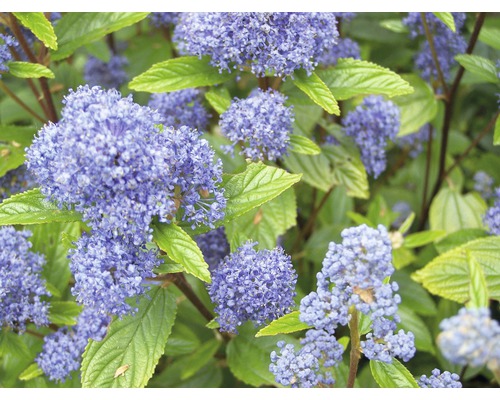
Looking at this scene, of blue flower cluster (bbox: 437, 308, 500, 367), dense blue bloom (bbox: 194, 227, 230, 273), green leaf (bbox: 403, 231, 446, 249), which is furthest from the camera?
green leaf (bbox: 403, 231, 446, 249)

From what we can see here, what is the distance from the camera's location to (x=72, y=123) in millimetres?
1518

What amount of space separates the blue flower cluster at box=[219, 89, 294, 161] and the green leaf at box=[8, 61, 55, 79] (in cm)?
56

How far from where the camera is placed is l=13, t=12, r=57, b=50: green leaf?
2.03m

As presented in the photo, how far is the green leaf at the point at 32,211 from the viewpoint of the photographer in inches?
64.9

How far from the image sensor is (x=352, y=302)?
4.59 ft

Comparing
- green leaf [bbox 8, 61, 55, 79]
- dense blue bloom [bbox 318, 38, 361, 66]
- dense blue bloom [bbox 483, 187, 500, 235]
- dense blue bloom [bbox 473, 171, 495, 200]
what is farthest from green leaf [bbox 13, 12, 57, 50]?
dense blue bloom [bbox 473, 171, 495, 200]

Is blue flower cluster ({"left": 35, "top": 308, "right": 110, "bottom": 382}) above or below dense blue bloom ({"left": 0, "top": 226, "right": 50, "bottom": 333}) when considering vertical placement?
below

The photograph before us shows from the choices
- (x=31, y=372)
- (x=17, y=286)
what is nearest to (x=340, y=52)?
(x=17, y=286)

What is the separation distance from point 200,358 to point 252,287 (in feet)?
1.93

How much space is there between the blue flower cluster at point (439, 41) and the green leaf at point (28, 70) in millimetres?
1424

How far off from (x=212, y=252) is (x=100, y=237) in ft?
2.23

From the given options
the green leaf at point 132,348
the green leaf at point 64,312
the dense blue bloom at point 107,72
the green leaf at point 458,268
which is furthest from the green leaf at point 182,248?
the dense blue bloom at point 107,72

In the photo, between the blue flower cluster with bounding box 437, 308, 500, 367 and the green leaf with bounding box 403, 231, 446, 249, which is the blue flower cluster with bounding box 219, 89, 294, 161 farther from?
the blue flower cluster with bounding box 437, 308, 500, 367
